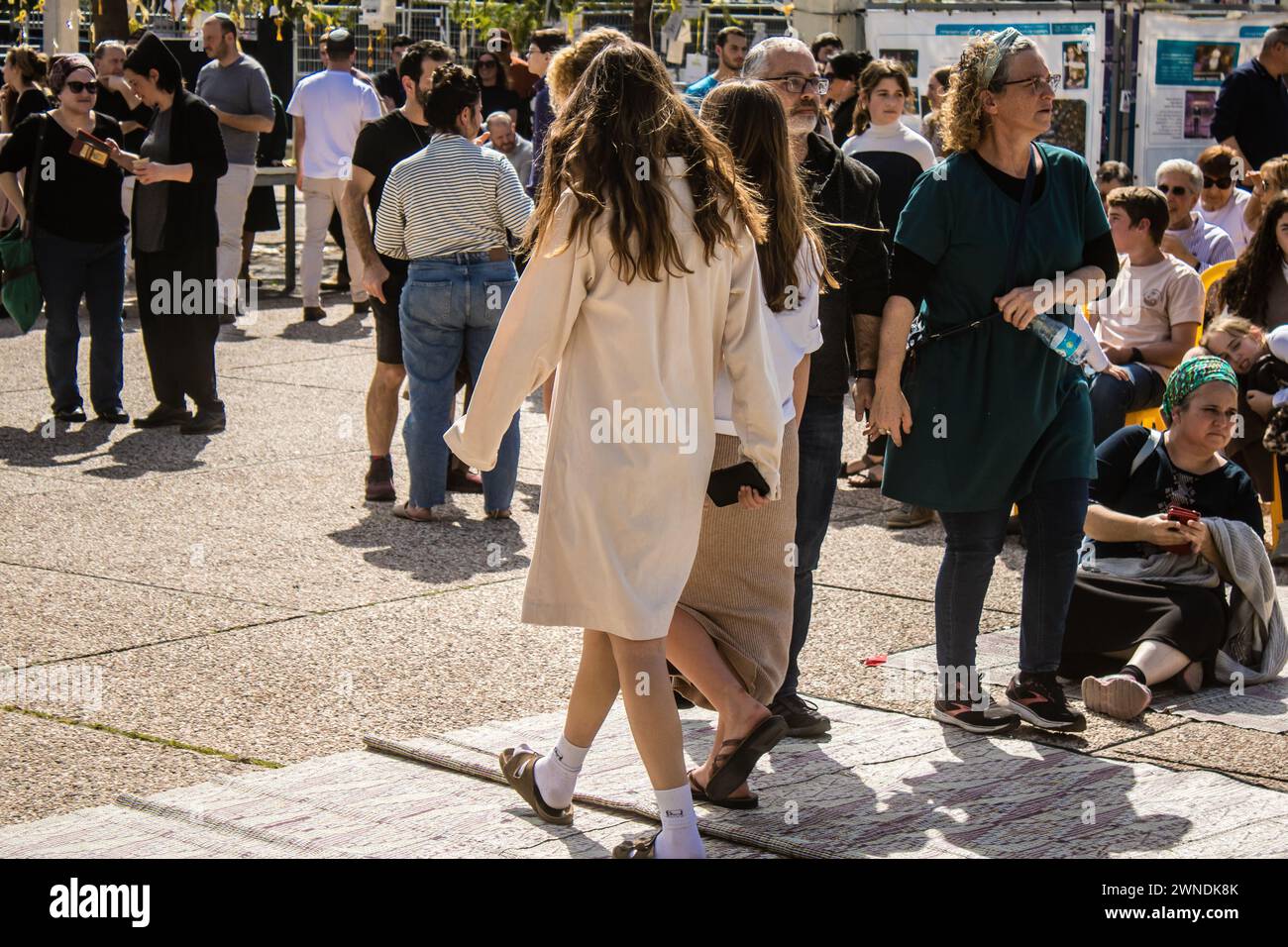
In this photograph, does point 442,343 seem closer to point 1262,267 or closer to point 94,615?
point 94,615

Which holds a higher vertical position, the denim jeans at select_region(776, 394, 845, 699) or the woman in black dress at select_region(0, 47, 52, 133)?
the woman in black dress at select_region(0, 47, 52, 133)

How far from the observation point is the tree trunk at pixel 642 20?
59.4 ft

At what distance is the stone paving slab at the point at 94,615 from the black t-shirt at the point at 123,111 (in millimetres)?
6962

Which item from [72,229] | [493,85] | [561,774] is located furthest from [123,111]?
[561,774]

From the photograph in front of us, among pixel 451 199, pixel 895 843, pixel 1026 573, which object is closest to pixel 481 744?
pixel 895 843

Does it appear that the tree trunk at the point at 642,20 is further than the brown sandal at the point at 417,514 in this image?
Yes

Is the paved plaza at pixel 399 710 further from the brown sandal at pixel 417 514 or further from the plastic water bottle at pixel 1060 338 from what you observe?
the plastic water bottle at pixel 1060 338

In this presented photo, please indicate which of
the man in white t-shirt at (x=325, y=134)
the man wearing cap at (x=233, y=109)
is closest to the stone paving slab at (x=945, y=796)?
the man wearing cap at (x=233, y=109)

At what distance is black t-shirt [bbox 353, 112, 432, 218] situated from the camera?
28.3ft

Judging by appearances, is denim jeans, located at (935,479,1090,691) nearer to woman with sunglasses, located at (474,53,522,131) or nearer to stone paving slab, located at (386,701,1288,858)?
stone paving slab, located at (386,701,1288,858)

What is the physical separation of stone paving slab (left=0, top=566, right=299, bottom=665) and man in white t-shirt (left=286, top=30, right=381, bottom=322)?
7.44 meters

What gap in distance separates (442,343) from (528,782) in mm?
3826

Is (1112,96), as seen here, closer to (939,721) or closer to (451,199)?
(451,199)

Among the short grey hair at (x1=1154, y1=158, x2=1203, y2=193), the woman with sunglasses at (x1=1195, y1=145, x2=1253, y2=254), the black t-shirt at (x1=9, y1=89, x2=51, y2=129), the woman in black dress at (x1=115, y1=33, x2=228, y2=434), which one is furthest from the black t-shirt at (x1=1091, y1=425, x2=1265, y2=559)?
the black t-shirt at (x1=9, y1=89, x2=51, y2=129)
